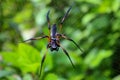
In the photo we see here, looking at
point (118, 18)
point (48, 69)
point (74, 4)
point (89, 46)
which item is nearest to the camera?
point (48, 69)

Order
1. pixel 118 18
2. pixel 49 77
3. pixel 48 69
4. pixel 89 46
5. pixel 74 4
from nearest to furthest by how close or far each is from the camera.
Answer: pixel 49 77 < pixel 48 69 < pixel 118 18 < pixel 89 46 < pixel 74 4

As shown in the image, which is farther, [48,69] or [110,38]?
[110,38]

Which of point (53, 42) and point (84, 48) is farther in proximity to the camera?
point (84, 48)

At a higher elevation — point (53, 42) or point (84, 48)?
point (84, 48)

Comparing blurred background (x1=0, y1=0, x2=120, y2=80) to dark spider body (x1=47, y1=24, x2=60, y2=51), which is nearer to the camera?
dark spider body (x1=47, y1=24, x2=60, y2=51)

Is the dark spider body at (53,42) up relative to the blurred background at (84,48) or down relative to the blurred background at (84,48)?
down

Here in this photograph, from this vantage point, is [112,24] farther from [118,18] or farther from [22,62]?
[22,62]

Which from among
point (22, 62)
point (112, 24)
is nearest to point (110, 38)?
point (112, 24)

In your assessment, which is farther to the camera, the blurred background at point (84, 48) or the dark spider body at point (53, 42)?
the blurred background at point (84, 48)

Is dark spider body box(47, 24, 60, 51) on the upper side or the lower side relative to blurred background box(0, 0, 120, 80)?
lower

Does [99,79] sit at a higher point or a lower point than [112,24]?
lower

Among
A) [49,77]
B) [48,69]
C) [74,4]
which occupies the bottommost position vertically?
[49,77]
